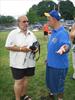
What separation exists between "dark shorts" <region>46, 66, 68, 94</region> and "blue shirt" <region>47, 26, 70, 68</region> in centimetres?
10

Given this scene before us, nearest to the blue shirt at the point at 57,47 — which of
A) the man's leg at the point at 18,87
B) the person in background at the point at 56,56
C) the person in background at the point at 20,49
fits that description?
the person in background at the point at 56,56

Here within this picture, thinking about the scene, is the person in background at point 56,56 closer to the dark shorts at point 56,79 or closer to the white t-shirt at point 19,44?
the dark shorts at point 56,79

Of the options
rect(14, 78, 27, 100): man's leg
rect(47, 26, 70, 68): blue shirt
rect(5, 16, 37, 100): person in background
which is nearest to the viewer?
rect(47, 26, 70, 68): blue shirt

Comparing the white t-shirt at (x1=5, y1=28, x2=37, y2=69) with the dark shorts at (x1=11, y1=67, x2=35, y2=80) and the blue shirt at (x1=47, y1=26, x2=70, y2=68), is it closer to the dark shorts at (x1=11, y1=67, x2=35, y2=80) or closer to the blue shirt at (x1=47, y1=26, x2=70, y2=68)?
the dark shorts at (x1=11, y1=67, x2=35, y2=80)

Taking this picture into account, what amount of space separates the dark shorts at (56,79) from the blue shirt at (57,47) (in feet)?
0.33

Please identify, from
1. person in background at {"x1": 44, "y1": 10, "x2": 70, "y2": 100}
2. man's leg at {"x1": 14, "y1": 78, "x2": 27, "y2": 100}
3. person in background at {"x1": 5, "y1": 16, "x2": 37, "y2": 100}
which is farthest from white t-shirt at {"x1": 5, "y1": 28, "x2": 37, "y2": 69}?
person in background at {"x1": 44, "y1": 10, "x2": 70, "y2": 100}

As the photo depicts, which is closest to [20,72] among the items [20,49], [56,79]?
[20,49]

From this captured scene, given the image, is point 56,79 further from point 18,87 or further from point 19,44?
point 19,44

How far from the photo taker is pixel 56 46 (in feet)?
19.5

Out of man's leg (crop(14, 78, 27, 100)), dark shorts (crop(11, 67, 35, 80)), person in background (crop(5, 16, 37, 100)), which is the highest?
person in background (crop(5, 16, 37, 100))

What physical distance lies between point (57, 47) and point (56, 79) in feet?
2.03

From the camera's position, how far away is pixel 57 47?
5.94 meters

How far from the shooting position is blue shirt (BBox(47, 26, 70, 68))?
589cm

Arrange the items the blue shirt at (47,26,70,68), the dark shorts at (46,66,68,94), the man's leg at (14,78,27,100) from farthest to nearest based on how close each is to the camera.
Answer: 1. the man's leg at (14,78,27,100)
2. the dark shorts at (46,66,68,94)
3. the blue shirt at (47,26,70,68)
